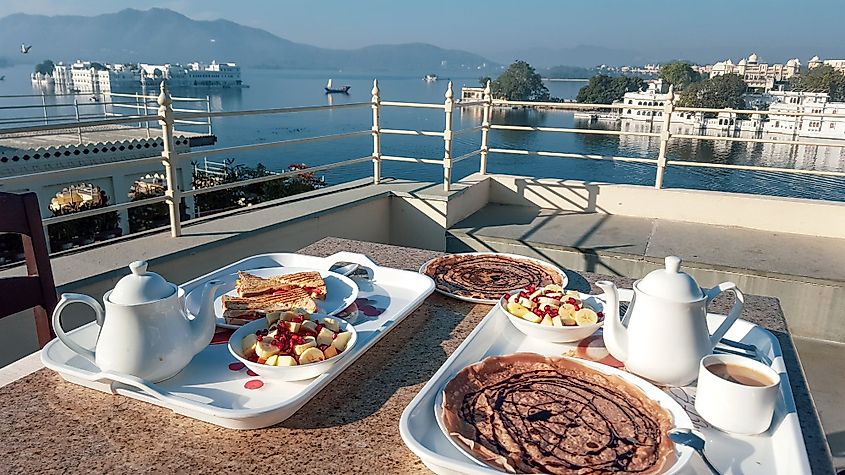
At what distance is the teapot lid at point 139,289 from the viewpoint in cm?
71

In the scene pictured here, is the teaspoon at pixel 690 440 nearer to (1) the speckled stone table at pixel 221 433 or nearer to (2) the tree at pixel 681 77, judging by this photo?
(1) the speckled stone table at pixel 221 433

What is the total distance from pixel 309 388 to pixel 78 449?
27cm

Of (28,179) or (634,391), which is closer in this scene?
(634,391)

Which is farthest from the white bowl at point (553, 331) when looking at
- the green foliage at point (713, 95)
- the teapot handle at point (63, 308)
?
the green foliage at point (713, 95)

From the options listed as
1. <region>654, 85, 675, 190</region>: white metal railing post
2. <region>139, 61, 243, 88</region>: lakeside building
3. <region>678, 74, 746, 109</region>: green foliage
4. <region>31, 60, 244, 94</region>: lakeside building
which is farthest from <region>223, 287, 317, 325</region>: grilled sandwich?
<region>139, 61, 243, 88</region>: lakeside building

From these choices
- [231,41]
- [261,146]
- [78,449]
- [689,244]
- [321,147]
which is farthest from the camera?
[231,41]

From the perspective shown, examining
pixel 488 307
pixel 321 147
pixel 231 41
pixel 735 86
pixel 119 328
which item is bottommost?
pixel 321 147

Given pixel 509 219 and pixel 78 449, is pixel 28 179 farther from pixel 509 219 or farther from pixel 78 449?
pixel 509 219

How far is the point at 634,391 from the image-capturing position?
733mm

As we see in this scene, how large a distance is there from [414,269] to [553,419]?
686 millimetres

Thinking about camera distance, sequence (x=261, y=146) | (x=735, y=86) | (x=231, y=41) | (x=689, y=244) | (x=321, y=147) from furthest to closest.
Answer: (x=231, y=41), (x=321, y=147), (x=735, y=86), (x=689, y=244), (x=261, y=146)

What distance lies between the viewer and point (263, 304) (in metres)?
0.99

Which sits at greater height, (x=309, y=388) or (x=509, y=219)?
(x=309, y=388)

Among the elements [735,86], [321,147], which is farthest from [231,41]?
[735,86]
